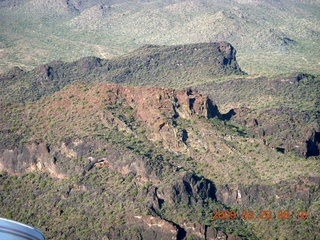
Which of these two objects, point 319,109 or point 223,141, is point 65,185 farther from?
point 319,109

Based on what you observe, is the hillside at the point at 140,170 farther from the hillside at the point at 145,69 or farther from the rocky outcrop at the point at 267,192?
the hillside at the point at 145,69

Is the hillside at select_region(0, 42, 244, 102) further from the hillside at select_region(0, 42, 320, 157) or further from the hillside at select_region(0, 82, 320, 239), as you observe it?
the hillside at select_region(0, 82, 320, 239)

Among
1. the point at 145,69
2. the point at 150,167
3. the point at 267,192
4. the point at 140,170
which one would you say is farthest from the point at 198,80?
the point at 140,170

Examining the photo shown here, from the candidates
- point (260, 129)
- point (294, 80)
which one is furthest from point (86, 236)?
point (294, 80)
